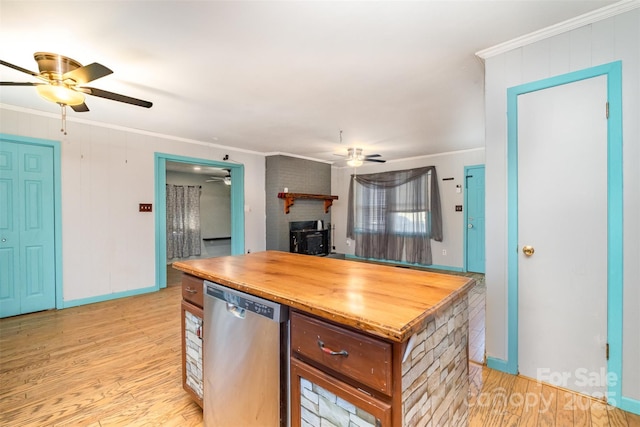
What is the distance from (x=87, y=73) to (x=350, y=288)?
2.17 m

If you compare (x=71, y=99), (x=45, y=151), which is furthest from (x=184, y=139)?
(x=71, y=99)

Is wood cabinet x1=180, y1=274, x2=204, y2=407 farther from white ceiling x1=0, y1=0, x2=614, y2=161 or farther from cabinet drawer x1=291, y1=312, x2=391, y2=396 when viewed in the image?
white ceiling x1=0, y1=0, x2=614, y2=161

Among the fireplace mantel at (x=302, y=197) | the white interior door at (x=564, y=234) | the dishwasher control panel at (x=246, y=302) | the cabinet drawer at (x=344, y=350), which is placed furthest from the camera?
the fireplace mantel at (x=302, y=197)

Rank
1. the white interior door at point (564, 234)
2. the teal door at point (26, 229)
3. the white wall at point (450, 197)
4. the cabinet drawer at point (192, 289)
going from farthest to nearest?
the white wall at point (450, 197), the teal door at point (26, 229), the white interior door at point (564, 234), the cabinet drawer at point (192, 289)

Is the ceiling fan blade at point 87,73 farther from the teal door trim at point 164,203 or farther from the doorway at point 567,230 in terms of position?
the doorway at point 567,230

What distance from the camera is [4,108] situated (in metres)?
3.15

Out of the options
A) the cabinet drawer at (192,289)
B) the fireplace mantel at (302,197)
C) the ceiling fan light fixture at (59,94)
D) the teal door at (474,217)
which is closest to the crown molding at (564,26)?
the cabinet drawer at (192,289)

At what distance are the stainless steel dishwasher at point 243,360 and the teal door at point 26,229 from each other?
3331 millimetres

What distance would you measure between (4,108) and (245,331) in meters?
4.10

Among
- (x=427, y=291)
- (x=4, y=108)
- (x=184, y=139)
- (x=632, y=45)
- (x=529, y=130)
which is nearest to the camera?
(x=427, y=291)

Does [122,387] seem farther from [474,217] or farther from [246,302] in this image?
[474,217]

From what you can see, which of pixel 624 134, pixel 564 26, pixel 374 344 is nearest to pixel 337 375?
pixel 374 344

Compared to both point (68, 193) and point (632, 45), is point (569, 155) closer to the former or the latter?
point (632, 45)

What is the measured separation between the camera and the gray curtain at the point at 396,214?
5801 millimetres
